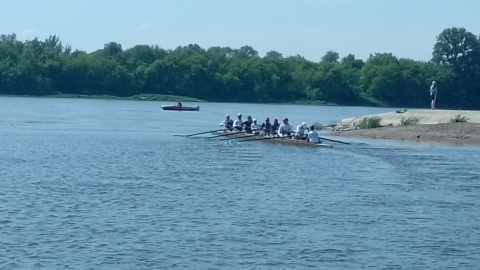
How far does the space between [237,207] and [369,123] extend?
31.8m

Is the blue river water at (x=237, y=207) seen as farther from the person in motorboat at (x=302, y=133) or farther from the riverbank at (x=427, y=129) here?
the riverbank at (x=427, y=129)

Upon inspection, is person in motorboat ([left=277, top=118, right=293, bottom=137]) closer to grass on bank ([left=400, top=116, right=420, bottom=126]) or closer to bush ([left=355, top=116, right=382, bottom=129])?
grass on bank ([left=400, top=116, right=420, bottom=126])

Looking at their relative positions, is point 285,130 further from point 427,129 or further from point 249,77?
point 249,77

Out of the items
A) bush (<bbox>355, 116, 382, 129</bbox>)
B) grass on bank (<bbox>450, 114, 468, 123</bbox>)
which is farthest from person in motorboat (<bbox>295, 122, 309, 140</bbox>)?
bush (<bbox>355, 116, 382, 129</bbox>)

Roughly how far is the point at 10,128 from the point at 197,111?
33.7 metres

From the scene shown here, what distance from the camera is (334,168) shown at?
35.1m

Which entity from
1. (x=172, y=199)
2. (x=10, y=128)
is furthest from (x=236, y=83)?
(x=172, y=199)

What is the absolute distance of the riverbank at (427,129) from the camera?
4922 centimetres

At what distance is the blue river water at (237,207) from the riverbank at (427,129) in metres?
4.86

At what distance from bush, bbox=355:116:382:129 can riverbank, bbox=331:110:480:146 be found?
20 cm

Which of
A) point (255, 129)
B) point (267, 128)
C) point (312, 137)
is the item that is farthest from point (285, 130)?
point (255, 129)

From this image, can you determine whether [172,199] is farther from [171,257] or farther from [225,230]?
[171,257]

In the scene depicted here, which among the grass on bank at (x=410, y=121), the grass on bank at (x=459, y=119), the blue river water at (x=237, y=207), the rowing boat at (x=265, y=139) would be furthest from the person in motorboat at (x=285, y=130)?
the grass on bank at (x=459, y=119)

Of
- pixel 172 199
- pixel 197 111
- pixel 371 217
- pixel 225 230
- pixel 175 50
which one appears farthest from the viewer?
pixel 175 50
